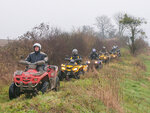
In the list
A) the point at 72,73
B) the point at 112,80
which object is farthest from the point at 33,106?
the point at 72,73

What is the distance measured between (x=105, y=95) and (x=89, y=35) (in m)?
15.2

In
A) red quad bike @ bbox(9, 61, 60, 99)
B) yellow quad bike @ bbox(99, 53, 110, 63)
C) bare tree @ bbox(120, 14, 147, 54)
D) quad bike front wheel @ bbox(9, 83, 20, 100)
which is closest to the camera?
red quad bike @ bbox(9, 61, 60, 99)

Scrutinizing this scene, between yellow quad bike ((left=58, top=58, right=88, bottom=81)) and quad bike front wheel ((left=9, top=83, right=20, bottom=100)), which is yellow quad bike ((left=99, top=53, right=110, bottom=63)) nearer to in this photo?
yellow quad bike ((left=58, top=58, right=88, bottom=81))

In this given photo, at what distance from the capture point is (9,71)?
8.42 meters

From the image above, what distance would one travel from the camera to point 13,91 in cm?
522

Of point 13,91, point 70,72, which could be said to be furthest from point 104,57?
point 13,91

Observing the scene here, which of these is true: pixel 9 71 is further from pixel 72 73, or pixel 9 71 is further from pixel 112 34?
pixel 112 34

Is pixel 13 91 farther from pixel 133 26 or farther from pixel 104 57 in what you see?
pixel 133 26

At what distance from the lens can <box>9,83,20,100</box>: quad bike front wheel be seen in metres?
5.21

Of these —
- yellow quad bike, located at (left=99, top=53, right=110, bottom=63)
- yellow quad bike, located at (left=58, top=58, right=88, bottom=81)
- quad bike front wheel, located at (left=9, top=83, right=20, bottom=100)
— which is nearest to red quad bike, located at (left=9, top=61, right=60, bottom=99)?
quad bike front wheel, located at (left=9, top=83, right=20, bottom=100)

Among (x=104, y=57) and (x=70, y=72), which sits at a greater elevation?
(x=104, y=57)

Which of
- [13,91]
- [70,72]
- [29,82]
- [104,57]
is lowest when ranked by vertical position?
[13,91]

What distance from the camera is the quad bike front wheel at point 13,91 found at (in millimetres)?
5207

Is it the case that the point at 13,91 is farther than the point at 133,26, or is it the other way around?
the point at 133,26
